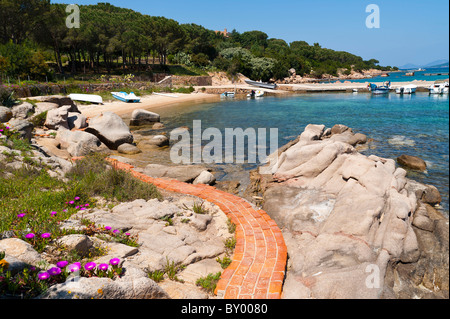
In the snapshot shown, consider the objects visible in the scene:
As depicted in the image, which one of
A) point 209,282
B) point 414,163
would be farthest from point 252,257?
point 414,163

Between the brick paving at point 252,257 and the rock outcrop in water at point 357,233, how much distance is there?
30 centimetres

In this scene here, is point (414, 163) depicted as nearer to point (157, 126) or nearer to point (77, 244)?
point (77, 244)

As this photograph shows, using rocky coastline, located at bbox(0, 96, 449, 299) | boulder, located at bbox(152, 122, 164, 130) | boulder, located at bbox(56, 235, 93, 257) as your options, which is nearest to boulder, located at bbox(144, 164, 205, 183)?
rocky coastline, located at bbox(0, 96, 449, 299)

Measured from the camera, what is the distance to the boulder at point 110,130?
599 inches

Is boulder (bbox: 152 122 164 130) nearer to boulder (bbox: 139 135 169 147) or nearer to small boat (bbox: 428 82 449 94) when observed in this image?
boulder (bbox: 139 135 169 147)

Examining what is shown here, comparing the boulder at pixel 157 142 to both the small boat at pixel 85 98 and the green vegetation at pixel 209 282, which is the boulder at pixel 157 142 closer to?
the green vegetation at pixel 209 282

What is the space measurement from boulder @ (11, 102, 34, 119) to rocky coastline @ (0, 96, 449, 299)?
32.1 feet

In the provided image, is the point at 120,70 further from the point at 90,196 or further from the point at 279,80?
the point at 90,196

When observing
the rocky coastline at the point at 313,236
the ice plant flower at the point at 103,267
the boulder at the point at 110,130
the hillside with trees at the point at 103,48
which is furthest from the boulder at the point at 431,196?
the hillside with trees at the point at 103,48

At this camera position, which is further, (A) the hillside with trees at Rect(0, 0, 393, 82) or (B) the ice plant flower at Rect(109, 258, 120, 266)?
(A) the hillside with trees at Rect(0, 0, 393, 82)

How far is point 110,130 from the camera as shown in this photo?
15.6m

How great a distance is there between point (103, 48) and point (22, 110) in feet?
115

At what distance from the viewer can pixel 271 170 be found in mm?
11336

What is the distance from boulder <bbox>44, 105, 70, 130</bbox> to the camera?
16.3 metres
